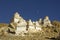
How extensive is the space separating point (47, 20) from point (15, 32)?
1050 centimetres

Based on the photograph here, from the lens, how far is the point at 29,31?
1072 inches

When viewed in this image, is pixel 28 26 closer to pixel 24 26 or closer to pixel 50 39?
pixel 24 26

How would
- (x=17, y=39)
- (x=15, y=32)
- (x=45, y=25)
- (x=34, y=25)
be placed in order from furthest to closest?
(x=45, y=25)
(x=34, y=25)
(x=15, y=32)
(x=17, y=39)

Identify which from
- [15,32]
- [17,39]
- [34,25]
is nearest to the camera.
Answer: [17,39]

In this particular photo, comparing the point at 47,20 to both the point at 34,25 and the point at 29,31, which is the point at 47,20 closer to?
the point at 34,25

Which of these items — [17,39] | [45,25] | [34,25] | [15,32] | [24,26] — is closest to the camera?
[17,39]

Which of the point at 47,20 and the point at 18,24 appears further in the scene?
the point at 47,20

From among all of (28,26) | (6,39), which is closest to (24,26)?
(28,26)

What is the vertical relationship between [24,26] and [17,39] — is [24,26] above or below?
above

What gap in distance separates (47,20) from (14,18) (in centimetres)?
655

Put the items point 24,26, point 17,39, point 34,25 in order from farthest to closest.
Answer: point 34,25 → point 24,26 → point 17,39

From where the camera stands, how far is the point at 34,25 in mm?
30156

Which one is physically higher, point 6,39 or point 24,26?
point 24,26

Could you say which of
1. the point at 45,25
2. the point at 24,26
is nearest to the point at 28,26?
the point at 24,26
